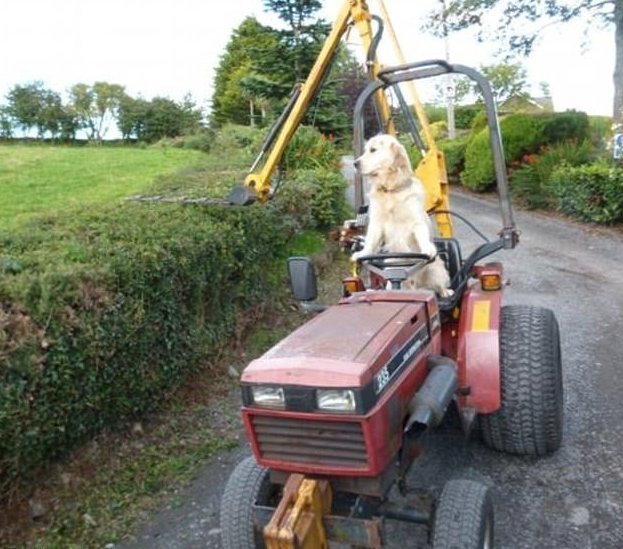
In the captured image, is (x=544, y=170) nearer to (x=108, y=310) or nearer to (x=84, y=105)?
(x=108, y=310)

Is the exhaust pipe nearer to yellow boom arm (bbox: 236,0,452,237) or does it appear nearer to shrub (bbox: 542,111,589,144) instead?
yellow boom arm (bbox: 236,0,452,237)

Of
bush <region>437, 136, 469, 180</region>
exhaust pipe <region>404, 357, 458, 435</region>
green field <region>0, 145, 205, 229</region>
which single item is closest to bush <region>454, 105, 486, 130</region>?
bush <region>437, 136, 469, 180</region>

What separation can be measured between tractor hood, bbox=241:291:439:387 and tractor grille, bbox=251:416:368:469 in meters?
0.17

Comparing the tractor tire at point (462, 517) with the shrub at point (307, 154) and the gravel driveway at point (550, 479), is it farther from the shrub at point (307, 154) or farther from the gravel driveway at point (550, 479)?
the shrub at point (307, 154)

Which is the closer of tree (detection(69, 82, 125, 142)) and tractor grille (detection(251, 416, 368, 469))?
tractor grille (detection(251, 416, 368, 469))

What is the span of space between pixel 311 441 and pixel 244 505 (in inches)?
19.7

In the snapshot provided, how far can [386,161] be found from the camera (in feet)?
12.4

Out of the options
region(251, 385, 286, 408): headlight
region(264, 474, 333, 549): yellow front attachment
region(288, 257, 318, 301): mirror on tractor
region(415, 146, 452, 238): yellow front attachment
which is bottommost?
region(264, 474, 333, 549): yellow front attachment

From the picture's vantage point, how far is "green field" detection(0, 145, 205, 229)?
9.06 metres

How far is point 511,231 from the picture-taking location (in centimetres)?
366

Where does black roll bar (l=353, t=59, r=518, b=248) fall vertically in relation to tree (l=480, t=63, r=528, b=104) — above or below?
below

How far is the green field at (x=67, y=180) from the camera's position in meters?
9.06

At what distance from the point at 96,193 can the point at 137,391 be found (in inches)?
285

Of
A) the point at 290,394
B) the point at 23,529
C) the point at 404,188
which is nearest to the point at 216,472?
the point at 23,529
